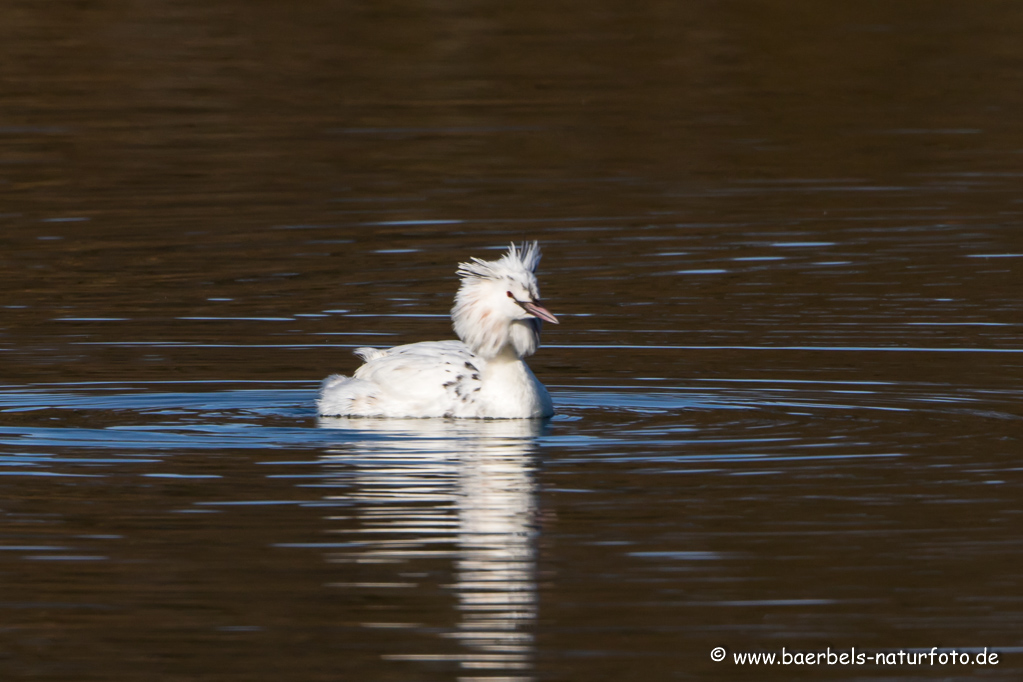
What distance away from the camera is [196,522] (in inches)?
418

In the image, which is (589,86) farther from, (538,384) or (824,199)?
(538,384)

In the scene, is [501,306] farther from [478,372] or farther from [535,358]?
[535,358]

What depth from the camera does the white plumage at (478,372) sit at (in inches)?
526

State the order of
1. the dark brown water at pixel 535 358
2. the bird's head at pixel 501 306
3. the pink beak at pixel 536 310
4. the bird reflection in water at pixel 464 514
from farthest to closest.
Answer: the bird's head at pixel 501 306
the pink beak at pixel 536 310
the dark brown water at pixel 535 358
the bird reflection in water at pixel 464 514

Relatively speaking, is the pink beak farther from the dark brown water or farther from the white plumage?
the dark brown water

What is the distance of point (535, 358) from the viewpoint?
53.1 ft

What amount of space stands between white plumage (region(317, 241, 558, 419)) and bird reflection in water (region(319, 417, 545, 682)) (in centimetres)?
11

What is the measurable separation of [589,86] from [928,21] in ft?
27.4

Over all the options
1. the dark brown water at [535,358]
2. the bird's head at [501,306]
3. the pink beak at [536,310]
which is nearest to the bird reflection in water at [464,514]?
the dark brown water at [535,358]

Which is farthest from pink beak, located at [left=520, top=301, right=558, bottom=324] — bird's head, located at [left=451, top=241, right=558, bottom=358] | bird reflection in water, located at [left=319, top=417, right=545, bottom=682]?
bird reflection in water, located at [left=319, top=417, right=545, bottom=682]

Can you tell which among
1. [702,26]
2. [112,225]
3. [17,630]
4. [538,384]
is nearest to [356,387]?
[538,384]

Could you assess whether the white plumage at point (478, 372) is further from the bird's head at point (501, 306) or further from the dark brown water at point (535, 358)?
the dark brown water at point (535, 358)

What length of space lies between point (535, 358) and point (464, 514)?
5565mm

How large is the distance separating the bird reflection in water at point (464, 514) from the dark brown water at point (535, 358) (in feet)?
0.12
